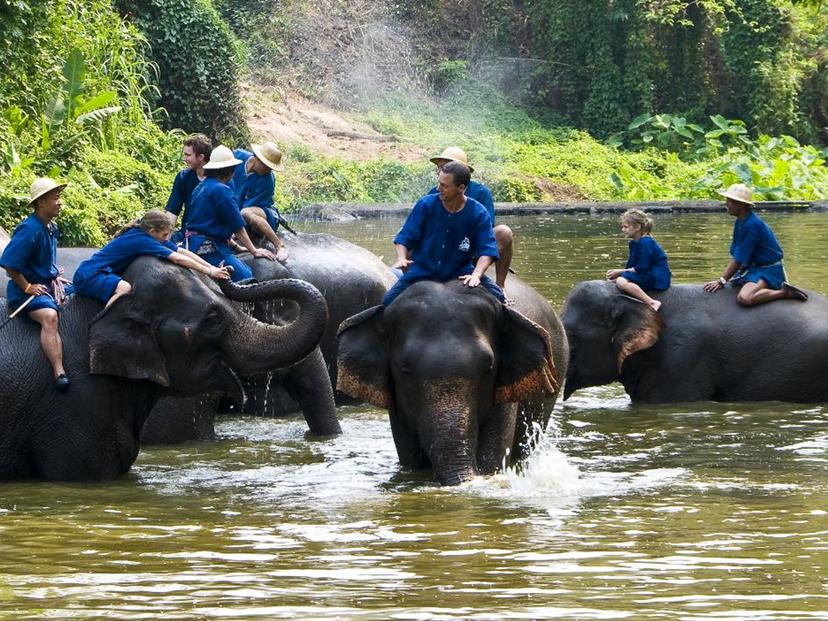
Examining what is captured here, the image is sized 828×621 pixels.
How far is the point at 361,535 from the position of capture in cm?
643

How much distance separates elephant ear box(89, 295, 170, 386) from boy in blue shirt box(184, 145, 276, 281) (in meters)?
1.72

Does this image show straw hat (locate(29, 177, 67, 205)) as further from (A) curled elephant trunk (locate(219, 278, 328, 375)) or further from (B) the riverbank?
(B) the riverbank

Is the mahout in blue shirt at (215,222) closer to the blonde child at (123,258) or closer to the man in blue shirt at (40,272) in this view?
the man in blue shirt at (40,272)

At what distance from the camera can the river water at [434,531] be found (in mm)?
5266

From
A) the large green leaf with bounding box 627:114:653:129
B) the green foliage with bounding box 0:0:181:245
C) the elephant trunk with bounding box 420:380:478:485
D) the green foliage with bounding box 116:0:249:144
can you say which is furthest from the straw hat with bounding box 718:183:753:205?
the large green leaf with bounding box 627:114:653:129

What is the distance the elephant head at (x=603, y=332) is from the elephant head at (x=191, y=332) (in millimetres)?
3436

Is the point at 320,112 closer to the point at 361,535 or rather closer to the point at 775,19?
the point at 775,19

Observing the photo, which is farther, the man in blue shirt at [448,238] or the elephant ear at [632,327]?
the elephant ear at [632,327]

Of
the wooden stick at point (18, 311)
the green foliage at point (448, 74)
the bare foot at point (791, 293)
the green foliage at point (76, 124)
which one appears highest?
the green foliage at point (448, 74)

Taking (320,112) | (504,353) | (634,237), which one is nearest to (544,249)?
(634,237)

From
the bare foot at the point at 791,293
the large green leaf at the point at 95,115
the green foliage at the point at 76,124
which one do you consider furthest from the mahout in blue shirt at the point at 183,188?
the large green leaf at the point at 95,115

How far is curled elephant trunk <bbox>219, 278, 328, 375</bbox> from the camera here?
7.65 meters

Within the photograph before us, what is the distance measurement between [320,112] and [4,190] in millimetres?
23355

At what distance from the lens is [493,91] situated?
1693 inches
